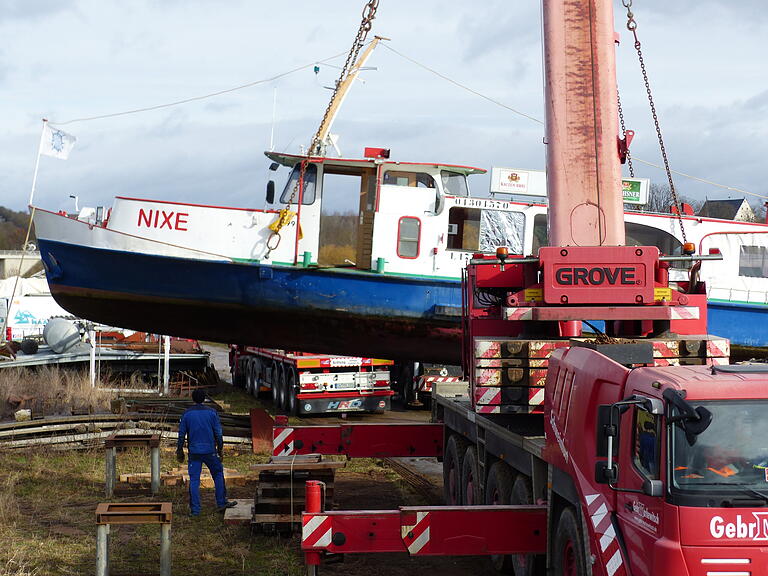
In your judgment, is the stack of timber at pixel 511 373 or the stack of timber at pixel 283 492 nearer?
the stack of timber at pixel 511 373

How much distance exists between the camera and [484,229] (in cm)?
1495

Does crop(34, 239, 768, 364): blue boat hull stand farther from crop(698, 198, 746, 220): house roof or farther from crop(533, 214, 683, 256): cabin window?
crop(698, 198, 746, 220): house roof

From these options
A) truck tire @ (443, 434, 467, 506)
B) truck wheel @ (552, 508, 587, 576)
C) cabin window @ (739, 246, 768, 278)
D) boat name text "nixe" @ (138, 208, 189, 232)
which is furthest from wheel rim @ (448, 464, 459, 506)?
cabin window @ (739, 246, 768, 278)

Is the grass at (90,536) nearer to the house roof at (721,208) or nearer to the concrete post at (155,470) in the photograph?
the concrete post at (155,470)

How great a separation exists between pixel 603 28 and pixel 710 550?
5982 mm

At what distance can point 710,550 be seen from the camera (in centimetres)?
446

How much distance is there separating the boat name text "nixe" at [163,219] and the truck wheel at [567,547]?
31.2 feet

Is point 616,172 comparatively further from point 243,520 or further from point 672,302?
point 243,520

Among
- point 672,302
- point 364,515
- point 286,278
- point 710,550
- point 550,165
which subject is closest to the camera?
point 710,550

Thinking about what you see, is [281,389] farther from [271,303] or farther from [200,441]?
[200,441]

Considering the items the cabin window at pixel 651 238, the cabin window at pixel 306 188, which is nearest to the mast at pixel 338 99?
the cabin window at pixel 306 188

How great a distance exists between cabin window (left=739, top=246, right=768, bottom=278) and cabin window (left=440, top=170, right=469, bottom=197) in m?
4.86

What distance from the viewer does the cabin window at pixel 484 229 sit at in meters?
14.8

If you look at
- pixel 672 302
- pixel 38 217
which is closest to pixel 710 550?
pixel 672 302
